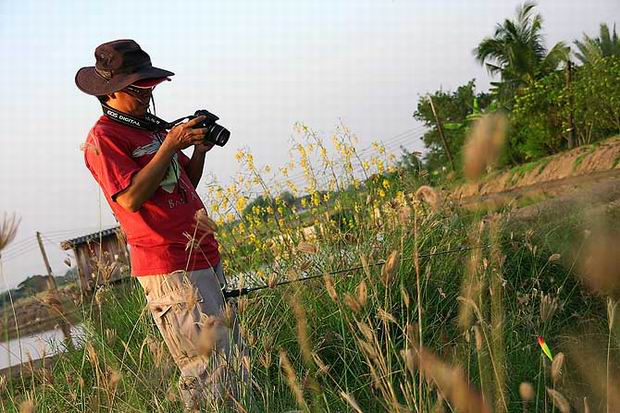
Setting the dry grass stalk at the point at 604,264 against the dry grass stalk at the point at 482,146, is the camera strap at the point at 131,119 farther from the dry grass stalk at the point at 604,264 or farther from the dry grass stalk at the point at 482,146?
the dry grass stalk at the point at 604,264

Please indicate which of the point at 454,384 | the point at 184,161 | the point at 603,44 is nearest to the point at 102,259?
the point at 184,161

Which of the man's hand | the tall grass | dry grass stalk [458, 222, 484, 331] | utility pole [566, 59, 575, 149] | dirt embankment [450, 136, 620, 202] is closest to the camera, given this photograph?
dry grass stalk [458, 222, 484, 331]

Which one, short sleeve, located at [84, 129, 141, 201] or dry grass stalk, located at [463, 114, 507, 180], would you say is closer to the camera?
dry grass stalk, located at [463, 114, 507, 180]

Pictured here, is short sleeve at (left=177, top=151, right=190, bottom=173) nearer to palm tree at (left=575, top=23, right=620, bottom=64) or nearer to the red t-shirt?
the red t-shirt

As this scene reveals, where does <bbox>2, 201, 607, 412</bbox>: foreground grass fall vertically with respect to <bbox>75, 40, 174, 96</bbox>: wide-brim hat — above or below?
below

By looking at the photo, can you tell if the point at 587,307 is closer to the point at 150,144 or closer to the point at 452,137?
the point at 150,144

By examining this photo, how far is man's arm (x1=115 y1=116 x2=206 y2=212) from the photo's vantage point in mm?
2262

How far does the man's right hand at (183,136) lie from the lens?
227 cm

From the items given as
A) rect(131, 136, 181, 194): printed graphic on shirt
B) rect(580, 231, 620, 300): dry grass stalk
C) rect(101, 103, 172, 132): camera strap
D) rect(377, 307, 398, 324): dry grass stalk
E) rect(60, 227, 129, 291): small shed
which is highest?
rect(101, 103, 172, 132): camera strap

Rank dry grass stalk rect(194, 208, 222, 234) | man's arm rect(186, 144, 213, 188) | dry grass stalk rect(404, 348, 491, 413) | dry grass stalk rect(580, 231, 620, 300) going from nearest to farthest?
1. dry grass stalk rect(404, 348, 491, 413)
2. dry grass stalk rect(194, 208, 222, 234)
3. man's arm rect(186, 144, 213, 188)
4. dry grass stalk rect(580, 231, 620, 300)

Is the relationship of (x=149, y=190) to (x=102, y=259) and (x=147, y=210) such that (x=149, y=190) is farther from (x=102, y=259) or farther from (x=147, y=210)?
(x=102, y=259)

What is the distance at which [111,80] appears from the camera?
8.13 feet

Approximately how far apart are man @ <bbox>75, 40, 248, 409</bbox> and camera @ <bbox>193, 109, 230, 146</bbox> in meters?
0.06

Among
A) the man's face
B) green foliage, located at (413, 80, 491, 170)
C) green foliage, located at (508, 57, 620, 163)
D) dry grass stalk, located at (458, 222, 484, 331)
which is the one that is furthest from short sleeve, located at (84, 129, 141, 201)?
green foliage, located at (413, 80, 491, 170)
